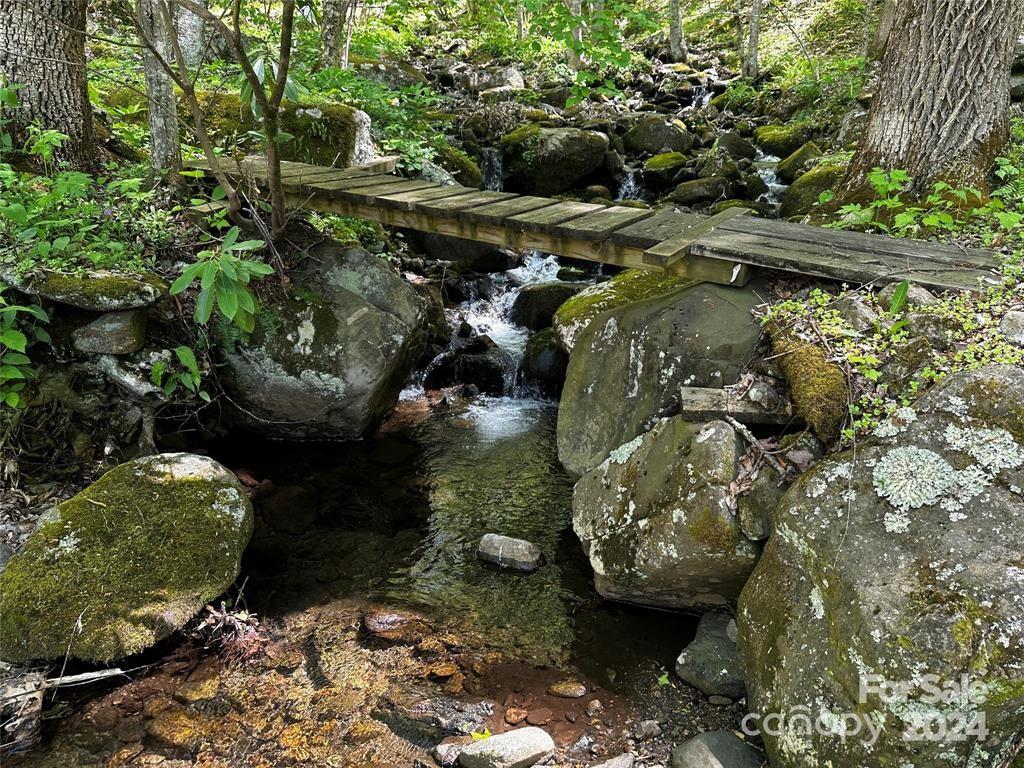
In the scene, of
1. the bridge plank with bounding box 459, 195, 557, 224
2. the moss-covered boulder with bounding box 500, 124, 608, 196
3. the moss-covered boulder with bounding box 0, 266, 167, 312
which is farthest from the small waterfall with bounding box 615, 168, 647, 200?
the moss-covered boulder with bounding box 0, 266, 167, 312

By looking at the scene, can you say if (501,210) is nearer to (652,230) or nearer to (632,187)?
(652,230)

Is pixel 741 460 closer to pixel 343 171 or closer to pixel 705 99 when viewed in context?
pixel 343 171

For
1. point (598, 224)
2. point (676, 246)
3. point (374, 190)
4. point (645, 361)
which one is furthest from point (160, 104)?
point (645, 361)

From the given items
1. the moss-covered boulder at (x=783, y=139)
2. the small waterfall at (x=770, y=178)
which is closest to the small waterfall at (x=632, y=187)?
the small waterfall at (x=770, y=178)

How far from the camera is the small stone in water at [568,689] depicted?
3.54 m

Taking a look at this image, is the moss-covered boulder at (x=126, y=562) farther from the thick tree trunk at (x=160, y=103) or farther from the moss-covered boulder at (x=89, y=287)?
the thick tree trunk at (x=160, y=103)

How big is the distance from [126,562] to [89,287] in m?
2.09

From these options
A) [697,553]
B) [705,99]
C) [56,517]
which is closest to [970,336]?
[697,553]

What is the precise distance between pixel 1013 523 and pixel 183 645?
4086 millimetres

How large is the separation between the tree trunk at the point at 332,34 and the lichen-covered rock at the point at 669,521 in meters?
9.62

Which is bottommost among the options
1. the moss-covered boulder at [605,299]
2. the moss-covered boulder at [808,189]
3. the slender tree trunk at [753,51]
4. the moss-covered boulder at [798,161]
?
the moss-covered boulder at [605,299]

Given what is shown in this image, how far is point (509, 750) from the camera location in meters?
3.09

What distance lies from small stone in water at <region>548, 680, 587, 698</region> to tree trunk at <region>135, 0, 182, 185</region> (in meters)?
5.40

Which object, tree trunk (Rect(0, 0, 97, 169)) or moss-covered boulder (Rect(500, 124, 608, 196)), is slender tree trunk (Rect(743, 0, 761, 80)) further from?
tree trunk (Rect(0, 0, 97, 169))
